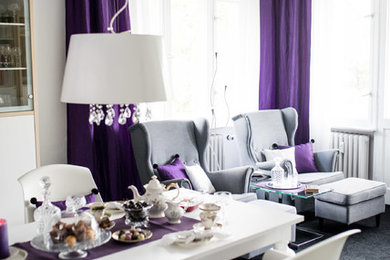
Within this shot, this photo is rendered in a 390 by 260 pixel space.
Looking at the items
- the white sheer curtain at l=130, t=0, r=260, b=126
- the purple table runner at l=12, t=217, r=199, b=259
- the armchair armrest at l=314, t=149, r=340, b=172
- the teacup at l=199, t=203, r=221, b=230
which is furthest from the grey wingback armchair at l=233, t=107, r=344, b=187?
the purple table runner at l=12, t=217, r=199, b=259

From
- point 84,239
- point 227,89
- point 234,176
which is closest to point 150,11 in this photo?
point 227,89

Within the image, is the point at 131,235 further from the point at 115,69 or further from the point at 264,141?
the point at 264,141

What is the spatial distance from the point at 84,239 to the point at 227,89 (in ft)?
11.9

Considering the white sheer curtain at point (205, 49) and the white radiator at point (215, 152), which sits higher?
the white sheer curtain at point (205, 49)

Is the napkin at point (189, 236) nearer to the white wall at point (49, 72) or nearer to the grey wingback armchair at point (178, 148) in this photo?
the grey wingback armchair at point (178, 148)

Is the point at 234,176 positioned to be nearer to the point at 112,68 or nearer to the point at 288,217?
the point at 288,217

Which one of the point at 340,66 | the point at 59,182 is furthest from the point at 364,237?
the point at 59,182

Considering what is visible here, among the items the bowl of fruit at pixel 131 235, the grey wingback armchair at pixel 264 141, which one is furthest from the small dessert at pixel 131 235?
the grey wingback armchair at pixel 264 141

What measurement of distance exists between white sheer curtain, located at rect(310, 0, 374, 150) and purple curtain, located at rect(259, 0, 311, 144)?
0.12 m

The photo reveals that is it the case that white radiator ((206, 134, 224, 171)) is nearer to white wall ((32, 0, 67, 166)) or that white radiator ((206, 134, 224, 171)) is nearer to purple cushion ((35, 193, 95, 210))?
white wall ((32, 0, 67, 166))

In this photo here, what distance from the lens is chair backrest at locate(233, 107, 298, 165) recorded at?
16.4 ft

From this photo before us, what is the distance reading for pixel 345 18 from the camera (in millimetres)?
5539

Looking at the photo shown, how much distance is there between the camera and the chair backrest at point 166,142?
13.5 ft

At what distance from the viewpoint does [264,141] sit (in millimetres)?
5121
